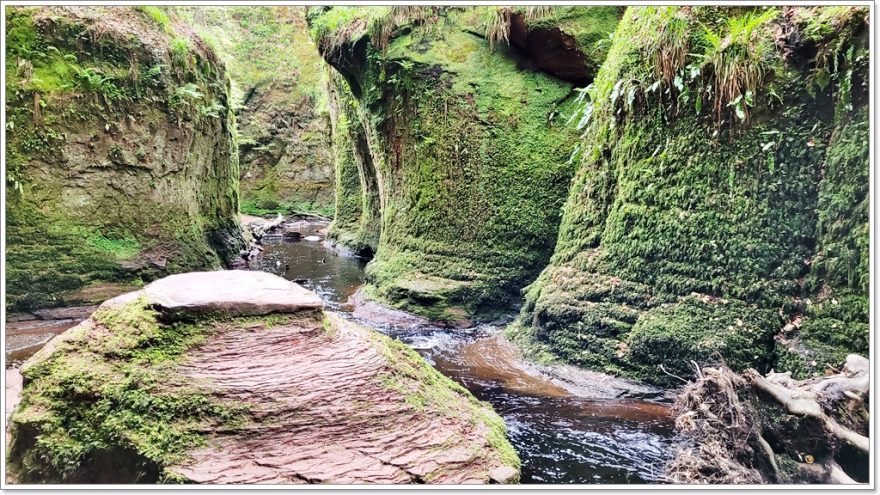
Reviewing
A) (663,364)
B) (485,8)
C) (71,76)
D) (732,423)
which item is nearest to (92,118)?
(71,76)

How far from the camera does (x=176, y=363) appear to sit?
9.50ft

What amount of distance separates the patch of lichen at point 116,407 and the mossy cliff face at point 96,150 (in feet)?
15.5

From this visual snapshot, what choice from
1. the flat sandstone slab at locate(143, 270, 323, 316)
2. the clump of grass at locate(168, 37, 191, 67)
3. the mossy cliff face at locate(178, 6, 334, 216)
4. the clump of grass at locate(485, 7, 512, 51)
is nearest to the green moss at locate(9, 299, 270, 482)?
the flat sandstone slab at locate(143, 270, 323, 316)

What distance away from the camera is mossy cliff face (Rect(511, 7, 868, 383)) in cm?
373

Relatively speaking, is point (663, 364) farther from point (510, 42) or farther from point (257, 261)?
point (257, 261)

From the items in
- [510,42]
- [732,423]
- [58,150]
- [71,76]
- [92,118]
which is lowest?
[732,423]

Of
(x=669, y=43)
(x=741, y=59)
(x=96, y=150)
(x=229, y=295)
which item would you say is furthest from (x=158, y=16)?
(x=741, y=59)

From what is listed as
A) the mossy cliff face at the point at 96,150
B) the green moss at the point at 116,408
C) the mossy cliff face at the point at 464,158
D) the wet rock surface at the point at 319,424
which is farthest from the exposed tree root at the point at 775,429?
the mossy cliff face at the point at 96,150

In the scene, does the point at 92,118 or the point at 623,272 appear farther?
the point at 92,118

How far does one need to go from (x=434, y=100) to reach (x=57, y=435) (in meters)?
6.59

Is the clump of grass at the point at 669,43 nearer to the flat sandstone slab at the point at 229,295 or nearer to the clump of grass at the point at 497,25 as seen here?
the clump of grass at the point at 497,25

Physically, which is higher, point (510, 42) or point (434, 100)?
point (510, 42)

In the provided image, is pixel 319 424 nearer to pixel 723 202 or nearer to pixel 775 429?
pixel 775 429

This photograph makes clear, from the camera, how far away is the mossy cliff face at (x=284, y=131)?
26.0 meters
